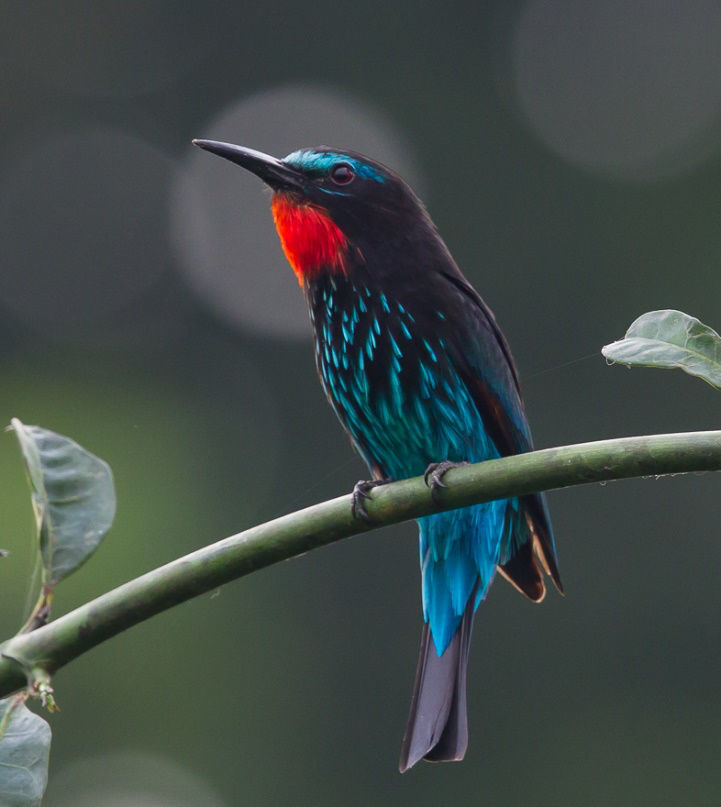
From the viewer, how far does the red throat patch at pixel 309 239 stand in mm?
2990

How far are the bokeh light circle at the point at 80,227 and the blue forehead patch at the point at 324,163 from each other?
11.2 metres

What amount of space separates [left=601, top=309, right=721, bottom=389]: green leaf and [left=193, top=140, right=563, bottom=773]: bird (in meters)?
1.46

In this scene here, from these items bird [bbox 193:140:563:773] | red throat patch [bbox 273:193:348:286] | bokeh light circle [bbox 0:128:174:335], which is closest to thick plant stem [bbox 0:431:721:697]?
bird [bbox 193:140:563:773]

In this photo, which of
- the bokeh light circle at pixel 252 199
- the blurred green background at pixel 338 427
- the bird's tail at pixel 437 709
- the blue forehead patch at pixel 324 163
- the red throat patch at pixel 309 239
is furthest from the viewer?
the bokeh light circle at pixel 252 199

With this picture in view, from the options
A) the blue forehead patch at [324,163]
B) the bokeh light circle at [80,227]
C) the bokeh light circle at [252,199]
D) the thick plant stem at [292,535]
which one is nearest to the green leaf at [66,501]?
the thick plant stem at [292,535]

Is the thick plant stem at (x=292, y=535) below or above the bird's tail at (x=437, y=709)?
above

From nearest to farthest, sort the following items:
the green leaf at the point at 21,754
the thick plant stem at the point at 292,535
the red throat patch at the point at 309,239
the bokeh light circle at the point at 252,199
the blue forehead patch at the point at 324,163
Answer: the green leaf at the point at 21,754
the thick plant stem at the point at 292,535
the red throat patch at the point at 309,239
the blue forehead patch at the point at 324,163
the bokeh light circle at the point at 252,199

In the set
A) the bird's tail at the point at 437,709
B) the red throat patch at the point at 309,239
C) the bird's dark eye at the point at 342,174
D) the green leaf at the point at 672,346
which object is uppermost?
the bird's dark eye at the point at 342,174

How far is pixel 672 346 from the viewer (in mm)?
1295

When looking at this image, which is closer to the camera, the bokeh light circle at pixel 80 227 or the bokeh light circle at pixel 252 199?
the bokeh light circle at pixel 252 199

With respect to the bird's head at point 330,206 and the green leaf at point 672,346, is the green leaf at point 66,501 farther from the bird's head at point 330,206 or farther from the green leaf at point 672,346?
the bird's head at point 330,206

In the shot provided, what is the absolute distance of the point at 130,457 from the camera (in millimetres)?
11148

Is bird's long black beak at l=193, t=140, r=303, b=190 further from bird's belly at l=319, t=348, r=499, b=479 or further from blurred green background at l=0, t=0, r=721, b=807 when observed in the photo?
blurred green background at l=0, t=0, r=721, b=807

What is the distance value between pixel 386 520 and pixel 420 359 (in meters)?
1.51
